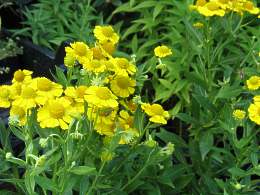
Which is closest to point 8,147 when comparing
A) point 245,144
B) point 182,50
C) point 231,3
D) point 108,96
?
point 108,96

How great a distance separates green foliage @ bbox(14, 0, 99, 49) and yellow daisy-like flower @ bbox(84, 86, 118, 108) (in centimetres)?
112

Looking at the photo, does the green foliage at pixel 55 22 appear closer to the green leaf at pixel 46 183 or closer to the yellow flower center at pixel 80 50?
the yellow flower center at pixel 80 50

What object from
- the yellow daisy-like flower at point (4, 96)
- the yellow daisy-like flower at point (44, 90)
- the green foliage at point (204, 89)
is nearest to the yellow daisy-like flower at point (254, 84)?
the green foliage at point (204, 89)

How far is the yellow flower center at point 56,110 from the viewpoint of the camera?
1128 mm

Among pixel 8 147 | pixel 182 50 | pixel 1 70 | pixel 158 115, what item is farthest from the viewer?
pixel 1 70

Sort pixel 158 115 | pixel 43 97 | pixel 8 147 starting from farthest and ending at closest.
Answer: pixel 8 147 < pixel 158 115 < pixel 43 97

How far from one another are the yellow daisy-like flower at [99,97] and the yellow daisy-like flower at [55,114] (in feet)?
0.16

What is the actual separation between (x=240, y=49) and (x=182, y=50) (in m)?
0.24

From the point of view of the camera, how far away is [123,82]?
1.28 metres

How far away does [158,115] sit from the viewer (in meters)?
1.29

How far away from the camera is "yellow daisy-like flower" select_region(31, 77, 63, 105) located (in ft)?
Result: 3.76

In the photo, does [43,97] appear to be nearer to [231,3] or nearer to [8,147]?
[8,147]

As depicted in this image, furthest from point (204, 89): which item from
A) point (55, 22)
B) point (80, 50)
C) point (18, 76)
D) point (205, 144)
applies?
point (55, 22)

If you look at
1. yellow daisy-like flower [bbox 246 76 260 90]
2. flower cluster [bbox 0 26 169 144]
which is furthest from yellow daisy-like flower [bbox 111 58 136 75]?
yellow daisy-like flower [bbox 246 76 260 90]
